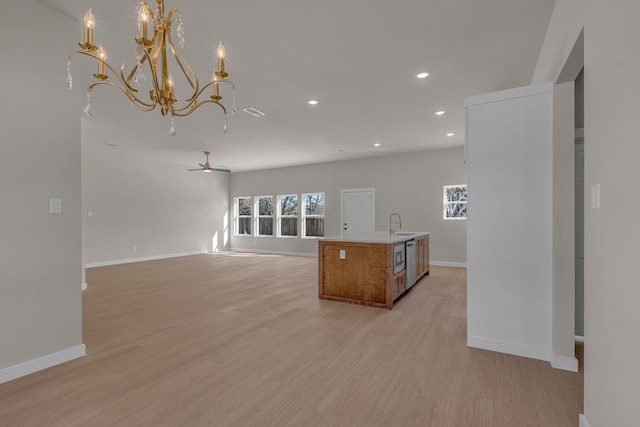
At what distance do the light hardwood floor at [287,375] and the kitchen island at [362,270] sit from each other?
8.4 inches

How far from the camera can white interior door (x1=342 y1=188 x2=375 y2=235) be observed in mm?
8378

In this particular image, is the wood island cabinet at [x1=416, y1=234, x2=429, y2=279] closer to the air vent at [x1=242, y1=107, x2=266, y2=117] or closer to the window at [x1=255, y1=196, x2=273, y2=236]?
the air vent at [x1=242, y1=107, x2=266, y2=117]

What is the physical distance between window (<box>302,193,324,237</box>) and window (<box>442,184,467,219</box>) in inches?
143

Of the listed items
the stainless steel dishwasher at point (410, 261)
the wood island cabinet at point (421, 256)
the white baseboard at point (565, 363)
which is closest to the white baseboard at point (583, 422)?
the white baseboard at point (565, 363)

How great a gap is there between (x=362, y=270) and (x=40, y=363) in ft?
10.9

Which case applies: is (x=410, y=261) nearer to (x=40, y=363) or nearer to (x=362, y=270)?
(x=362, y=270)

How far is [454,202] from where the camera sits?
728 centimetres

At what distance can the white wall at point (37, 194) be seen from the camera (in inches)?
86.0
